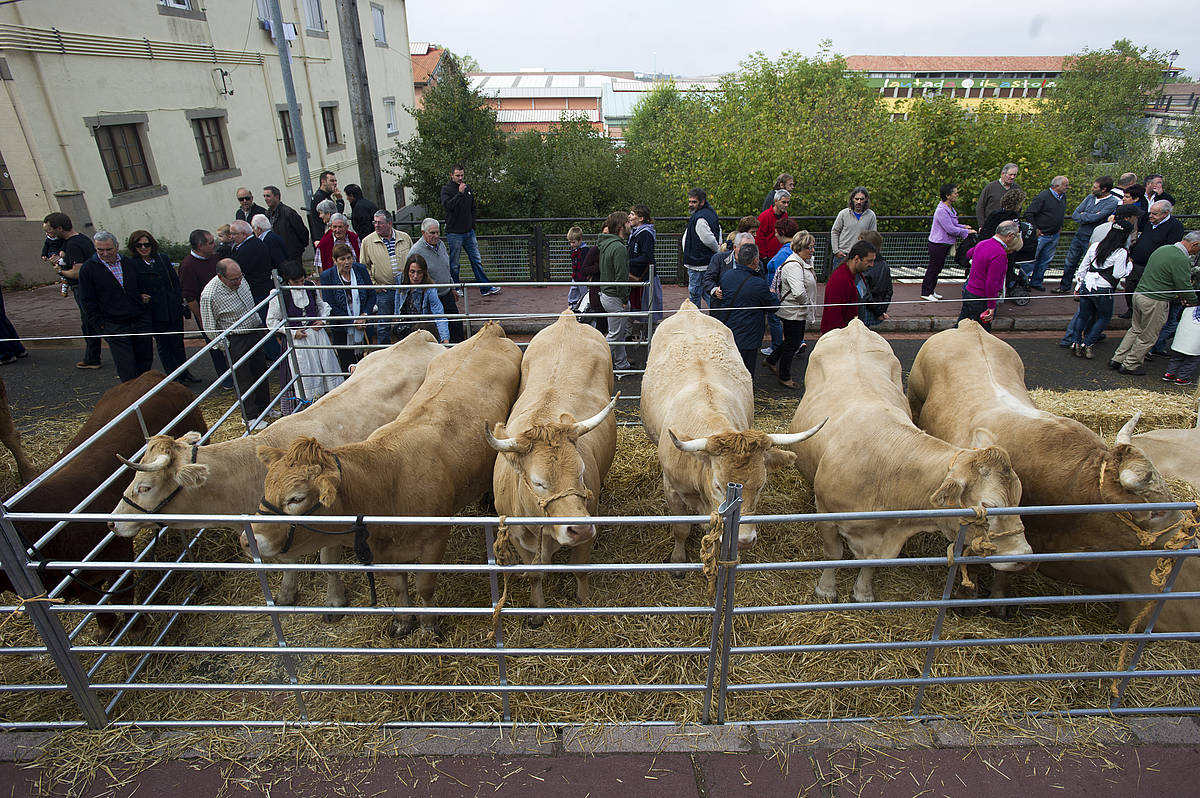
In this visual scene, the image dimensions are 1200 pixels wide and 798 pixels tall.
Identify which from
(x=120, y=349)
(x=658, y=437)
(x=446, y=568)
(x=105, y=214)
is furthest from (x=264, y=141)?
(x=446, y=568)

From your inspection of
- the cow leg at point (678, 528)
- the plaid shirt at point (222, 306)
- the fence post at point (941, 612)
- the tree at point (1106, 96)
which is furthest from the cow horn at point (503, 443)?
the tree at point (1106, 96)

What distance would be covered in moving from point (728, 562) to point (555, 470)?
4.06 ft

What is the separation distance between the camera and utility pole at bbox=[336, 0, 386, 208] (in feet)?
35.2

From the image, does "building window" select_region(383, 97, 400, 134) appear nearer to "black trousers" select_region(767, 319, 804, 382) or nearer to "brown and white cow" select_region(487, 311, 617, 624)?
"black trousers" select_region(767, 319, 804, 382)

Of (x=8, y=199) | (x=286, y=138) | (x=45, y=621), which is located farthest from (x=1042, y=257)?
(x=286, y=138)

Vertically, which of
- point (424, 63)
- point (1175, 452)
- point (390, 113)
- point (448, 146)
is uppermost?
point (424, 63)

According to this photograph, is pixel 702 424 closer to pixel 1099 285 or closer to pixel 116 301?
pixel 116 301

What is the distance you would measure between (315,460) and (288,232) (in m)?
8.48

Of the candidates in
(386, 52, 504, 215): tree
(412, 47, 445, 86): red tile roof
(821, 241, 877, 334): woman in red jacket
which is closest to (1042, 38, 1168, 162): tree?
(412, 47, 445, 86): red tile roof

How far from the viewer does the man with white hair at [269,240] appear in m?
9.05

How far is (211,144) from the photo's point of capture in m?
16.6

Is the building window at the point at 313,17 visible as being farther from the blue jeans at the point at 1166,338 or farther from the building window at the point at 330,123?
the blue jeans at the point at 1166,338

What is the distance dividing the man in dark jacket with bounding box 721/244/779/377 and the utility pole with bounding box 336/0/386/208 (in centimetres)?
681

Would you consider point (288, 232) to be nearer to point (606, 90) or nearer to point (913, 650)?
point (913, 650)
